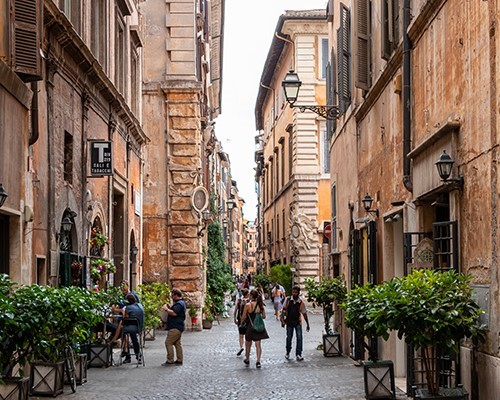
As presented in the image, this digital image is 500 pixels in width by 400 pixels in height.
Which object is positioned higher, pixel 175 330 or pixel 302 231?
pixel 302 231

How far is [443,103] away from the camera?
474 inches

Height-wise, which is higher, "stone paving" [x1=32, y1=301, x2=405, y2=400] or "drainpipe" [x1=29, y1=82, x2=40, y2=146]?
"drainpipe" [x1=29, y1=82, x2=40, y2=146]

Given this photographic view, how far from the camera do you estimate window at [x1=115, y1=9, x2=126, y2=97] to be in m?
26.1

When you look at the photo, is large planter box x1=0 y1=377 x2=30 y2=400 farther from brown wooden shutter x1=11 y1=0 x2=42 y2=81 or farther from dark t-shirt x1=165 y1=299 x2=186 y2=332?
dark t-shirt x1=165 y1=299 x2=186 y2=332

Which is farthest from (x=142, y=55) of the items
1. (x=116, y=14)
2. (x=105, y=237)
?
(x=105, y=237)

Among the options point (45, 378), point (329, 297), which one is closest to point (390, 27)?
point (45, 378)

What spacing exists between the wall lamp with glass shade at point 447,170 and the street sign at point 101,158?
1082 cm

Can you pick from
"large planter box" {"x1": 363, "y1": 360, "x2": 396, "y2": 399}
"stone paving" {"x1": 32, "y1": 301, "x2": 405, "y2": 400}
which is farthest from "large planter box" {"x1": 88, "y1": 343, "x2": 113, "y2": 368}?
"large planter box" {"x1": 363, "y1": 360, "x2": 396, "y2": 399}

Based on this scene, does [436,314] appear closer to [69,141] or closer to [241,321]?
[69,141]

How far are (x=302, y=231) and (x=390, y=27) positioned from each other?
32.2 m

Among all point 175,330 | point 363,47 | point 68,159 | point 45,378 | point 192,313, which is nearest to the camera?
point 45,378

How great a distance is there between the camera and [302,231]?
4803 centimetres

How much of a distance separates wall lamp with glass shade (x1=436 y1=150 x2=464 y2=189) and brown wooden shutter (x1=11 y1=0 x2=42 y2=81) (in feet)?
19.7

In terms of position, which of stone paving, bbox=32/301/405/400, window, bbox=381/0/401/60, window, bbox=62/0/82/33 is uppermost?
window, bbox=62/0/82/33
